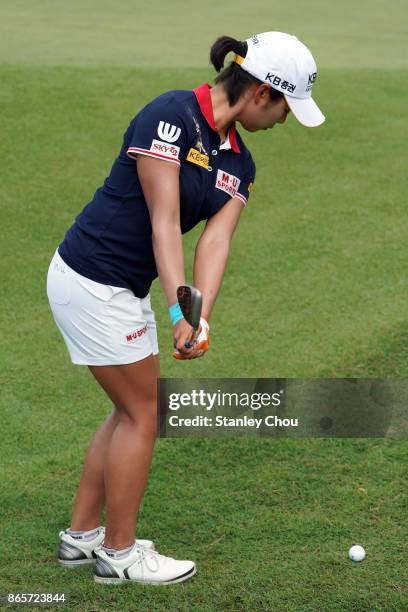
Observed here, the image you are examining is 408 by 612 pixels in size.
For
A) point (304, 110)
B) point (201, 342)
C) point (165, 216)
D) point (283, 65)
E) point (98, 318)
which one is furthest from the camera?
point (98, 318)

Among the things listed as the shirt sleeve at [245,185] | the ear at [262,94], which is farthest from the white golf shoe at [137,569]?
the ear at [262,94]

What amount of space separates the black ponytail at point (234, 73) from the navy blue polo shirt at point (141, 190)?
90mm

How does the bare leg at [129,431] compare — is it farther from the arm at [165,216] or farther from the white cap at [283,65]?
the white cap at [283,65]

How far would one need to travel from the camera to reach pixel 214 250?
4.02 meters

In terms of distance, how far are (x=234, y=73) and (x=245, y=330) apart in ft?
11.3

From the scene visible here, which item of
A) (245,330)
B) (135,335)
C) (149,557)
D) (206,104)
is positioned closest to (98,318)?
(135,335)

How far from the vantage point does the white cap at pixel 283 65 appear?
3.77 m

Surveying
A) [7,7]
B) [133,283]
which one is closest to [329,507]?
[133,283]

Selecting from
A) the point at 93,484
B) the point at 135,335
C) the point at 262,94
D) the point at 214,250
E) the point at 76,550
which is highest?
the point at 262,94

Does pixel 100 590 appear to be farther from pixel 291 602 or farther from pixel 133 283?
pixel 133 283

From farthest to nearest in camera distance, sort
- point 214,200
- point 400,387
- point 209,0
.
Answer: point 209,0 → point 214,200 → point 400,387

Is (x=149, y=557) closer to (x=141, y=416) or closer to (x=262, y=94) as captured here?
(x=141, y=416)

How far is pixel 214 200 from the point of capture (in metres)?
4.01

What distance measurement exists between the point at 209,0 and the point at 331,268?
11696 mm
